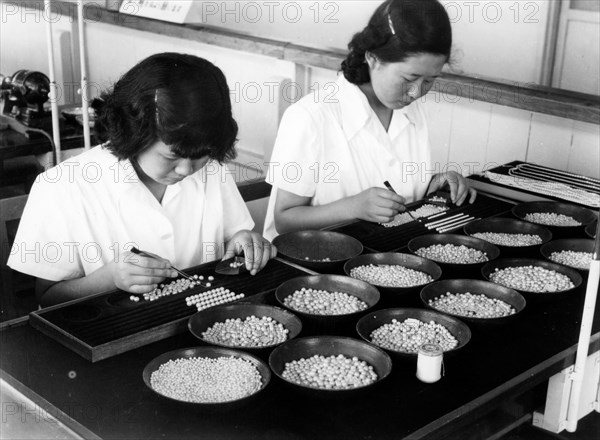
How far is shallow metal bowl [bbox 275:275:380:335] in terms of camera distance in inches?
65.3

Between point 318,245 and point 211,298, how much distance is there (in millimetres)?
495

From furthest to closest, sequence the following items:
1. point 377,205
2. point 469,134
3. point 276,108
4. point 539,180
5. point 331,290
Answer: point 276,108 < point 469,134 < point 539,180 < point 377,205 < point 331,290

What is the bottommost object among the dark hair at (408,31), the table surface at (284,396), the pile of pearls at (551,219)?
the table surface at (284,396)

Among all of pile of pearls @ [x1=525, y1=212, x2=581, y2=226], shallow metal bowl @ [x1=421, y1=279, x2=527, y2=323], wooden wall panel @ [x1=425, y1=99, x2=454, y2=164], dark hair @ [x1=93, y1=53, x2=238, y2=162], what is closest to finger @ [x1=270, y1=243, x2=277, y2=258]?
dark hair @ [x1=93, y1=53, x2=238, y2=162]

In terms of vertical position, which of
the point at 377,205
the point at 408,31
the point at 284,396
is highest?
the point at 408,31

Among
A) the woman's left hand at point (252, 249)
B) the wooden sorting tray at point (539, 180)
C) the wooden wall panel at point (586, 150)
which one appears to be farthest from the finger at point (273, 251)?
the wooden wall panel at point (586, 150)

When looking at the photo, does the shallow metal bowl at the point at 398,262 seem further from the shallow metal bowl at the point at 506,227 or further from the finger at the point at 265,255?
the shallow metal bowl at the point at 506,227

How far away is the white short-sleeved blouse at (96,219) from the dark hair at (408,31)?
0.67m

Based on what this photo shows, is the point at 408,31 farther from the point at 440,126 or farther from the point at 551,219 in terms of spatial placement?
the point at 440,126

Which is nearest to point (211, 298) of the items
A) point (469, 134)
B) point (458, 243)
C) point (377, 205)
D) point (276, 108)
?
point (377, 205)

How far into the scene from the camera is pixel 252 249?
1977mm

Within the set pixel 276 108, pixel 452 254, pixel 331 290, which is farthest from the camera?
pixel 276 108

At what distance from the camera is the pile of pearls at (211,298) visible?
1736 mm

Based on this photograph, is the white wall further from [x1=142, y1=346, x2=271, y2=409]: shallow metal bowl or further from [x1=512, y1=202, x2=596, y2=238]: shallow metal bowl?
[x1=142, y1=346, x2=271, y2=409]: shallow metal bowl
